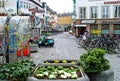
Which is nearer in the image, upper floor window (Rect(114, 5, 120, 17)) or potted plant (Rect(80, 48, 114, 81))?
potted plant (Rect(80, 48, 114, 81))

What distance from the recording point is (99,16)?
5566 cm

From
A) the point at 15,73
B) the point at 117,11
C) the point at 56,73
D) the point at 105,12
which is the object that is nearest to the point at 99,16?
the point at 105,12

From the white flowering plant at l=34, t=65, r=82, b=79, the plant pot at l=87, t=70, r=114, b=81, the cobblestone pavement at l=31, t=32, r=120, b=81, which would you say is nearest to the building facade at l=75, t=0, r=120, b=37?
the cobblestone pavement at l=31, t=32, r=120, b=81

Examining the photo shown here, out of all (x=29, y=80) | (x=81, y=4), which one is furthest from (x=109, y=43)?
(x=81, y=4)

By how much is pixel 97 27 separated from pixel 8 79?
49.3 meters

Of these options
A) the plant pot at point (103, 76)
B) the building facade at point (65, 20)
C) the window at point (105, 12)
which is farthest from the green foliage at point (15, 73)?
the building facade at point (65, 20)

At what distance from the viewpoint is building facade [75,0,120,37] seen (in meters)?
54.1

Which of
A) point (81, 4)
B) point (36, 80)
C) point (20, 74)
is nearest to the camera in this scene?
point (36, 80)

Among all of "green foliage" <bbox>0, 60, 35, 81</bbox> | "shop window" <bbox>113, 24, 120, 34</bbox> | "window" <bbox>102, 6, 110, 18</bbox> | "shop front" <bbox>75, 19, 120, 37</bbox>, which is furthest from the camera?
"window" <bbox>102, 6, 110, 18</bbox>

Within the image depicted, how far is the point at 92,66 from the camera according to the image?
8.32m

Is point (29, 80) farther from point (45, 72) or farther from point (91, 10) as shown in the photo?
point (91, 10)

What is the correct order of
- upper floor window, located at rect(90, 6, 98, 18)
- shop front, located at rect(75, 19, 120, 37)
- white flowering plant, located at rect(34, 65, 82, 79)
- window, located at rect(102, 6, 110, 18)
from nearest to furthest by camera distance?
white flowering plant, located at rect(34, 65, 82, 79) → shop front, located at rect(75, 19, 120, 37) → window, located at rect(102, 6, 110, 18) → upper floor window, located at rect(90, 6, 98, 18)

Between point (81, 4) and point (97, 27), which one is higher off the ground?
point (81, 4)

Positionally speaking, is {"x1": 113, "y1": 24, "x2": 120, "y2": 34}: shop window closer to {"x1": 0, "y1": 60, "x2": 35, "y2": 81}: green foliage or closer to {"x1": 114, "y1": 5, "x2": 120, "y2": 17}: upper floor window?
{"x1": 114, "y1": 5, "x2": 120, "y2": 17}: upper floor window
